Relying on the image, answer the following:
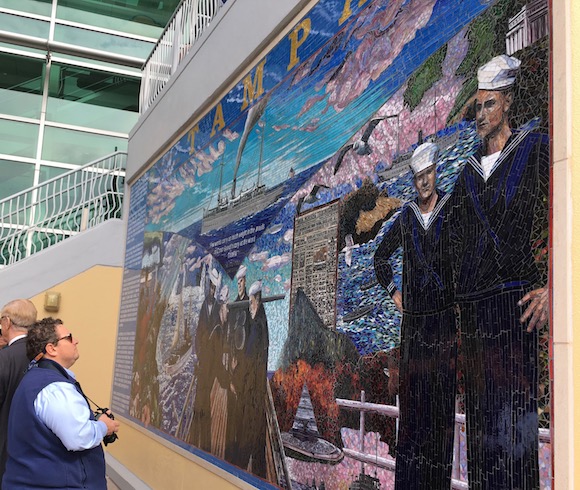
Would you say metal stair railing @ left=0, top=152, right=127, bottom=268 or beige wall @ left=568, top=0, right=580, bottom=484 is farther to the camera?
metal stair railing @ left=0, top=152, right=127, bottom=268

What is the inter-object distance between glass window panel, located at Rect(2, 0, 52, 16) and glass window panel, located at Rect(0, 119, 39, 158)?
2.43 meters

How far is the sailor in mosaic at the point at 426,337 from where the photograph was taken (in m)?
2.62

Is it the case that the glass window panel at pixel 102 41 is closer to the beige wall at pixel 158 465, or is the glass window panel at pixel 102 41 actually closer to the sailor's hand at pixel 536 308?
the beige wall at pixel 158 465

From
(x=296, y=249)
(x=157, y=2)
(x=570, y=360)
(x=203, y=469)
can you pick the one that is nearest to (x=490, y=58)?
(x=570, y=360)

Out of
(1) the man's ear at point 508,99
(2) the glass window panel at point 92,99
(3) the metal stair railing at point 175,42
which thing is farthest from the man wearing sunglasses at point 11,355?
(2) the glass window panel at point 92,99

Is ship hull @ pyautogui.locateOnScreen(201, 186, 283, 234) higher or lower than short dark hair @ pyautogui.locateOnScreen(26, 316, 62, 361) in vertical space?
higher

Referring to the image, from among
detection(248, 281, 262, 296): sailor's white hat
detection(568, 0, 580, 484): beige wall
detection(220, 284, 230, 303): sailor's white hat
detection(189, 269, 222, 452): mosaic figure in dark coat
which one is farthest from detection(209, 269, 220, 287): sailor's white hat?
detection(568, 0, 580, 484): beige wall

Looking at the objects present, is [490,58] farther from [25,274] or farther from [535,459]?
[25,274]

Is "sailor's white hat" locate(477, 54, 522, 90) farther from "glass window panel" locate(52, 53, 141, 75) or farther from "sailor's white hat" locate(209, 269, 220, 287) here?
"glass window panel" locate(52, 53, 141, 75)

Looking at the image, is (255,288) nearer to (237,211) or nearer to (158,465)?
(237,211)

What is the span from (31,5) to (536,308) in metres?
14.6

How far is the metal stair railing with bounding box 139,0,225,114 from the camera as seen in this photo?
24.7ft

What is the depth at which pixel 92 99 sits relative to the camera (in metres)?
14.4

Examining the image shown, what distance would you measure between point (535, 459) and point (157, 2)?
14807 mm
